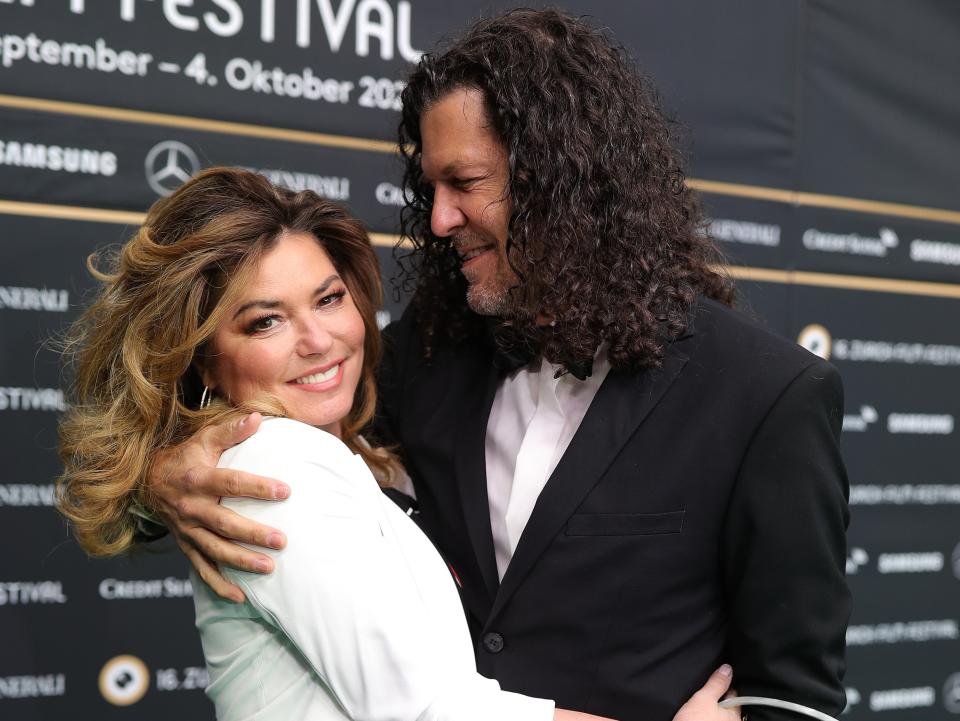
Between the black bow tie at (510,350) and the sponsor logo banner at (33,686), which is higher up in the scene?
the black bow tie at (510,350)

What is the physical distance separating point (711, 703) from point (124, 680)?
→ 153cm

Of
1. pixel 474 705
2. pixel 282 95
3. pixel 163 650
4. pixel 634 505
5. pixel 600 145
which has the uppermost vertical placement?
pixel 282 95

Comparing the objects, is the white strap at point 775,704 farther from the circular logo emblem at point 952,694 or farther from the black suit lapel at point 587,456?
the circular logo emblem at point 952,694

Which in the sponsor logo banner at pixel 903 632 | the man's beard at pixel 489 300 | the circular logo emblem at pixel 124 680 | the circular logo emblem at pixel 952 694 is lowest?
the circular logo emblem at pixel 952 694

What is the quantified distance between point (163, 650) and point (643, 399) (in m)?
1.50

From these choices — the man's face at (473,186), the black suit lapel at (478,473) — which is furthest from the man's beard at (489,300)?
the black suit lapel at (478,473)

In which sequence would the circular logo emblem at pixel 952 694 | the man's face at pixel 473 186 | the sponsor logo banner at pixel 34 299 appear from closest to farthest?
the man's face at pixel 473 186, the sponsor logo banner at pixel 34 299, the circular logo emblem at pixel 952 694

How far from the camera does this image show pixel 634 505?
1.57 metres

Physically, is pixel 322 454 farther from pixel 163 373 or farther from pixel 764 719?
pixel 764 719

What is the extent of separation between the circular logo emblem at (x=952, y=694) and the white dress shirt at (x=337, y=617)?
101 inches

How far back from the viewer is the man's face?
1782 millimetres

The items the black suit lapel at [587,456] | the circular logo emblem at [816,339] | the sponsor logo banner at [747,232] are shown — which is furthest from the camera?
the circular logo emblem at [816,339]

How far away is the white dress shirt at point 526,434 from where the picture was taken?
1684 millimetres

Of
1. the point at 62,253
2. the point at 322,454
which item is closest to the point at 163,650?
the point at 62,253
